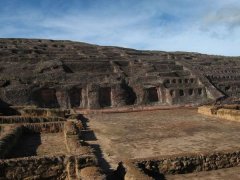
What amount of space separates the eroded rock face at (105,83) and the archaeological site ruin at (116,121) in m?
0.11

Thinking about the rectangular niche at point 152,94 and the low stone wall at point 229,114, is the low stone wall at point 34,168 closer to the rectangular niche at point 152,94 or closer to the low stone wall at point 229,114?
the low stone wall at point 229,114

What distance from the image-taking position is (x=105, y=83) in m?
36.8

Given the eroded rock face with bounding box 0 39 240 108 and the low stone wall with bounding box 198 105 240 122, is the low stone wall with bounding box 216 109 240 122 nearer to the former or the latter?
the low stone wall with bounding box 198 105 240 122

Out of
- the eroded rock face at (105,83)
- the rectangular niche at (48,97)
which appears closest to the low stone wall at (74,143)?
the eroded rock face at (105,83)

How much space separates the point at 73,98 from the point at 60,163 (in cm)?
2635

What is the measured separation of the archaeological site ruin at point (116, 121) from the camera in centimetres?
965

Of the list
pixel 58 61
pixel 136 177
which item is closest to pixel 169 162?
pixel 136 177

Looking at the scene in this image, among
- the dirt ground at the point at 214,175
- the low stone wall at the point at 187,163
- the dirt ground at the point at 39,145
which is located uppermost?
the dirt ground at the point at 39,145

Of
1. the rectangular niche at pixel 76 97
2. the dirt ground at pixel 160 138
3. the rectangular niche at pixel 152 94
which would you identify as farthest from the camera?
the rectangular niche at pixel 152 94

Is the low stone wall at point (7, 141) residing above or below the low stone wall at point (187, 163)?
above

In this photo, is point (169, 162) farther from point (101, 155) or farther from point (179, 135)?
point (179, 135)

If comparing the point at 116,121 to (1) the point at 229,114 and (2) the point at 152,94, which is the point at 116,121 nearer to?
(1) the point at 229,114

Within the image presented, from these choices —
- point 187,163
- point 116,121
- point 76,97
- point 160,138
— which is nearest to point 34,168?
point 187,163

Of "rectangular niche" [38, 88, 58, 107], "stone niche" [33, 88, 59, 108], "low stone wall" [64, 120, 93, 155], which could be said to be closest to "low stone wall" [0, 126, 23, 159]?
"low stone wall" [64, 120, 93, 155]
